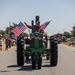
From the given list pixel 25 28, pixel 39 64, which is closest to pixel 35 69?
pixel 39 64

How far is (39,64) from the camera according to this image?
1628 centimetres

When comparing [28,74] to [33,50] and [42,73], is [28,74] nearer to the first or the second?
[42,73]

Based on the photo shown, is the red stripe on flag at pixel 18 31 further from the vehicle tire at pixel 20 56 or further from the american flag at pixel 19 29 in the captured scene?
the vehicle tire at pixel 20 56

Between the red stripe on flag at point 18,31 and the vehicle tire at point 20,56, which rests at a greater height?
the red stripe on flag at point 18,31

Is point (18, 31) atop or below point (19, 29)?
below

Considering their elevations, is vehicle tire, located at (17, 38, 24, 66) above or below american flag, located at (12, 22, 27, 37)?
below

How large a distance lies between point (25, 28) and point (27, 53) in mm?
1398

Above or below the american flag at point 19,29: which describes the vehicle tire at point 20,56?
below

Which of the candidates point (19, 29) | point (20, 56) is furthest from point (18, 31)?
point (20, 56)

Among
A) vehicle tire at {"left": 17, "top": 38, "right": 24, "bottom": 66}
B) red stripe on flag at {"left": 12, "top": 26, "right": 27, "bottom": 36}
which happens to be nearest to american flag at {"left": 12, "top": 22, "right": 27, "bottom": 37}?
red stripe on flag at {"left": 12, "top": 26, "right": 27, "bottom": 36}

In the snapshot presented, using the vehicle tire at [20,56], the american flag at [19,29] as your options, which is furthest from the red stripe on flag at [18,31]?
the vehicle tire at [20,56]

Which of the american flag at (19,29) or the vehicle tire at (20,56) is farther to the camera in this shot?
the american flag at (19,29)

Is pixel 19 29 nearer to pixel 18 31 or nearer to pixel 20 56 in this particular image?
pixel 18 31

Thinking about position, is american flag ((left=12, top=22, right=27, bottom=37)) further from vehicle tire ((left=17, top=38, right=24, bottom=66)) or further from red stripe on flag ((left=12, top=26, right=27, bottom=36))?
vehicle tire ((left=17, top=38, right=24, bottom=66))
